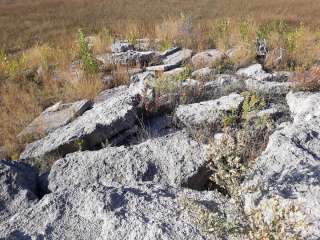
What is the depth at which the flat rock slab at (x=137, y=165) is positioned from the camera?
420 cm

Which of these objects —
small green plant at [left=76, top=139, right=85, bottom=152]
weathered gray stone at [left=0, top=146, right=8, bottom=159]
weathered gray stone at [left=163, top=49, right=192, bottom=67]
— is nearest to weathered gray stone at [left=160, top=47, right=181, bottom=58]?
weathered gray stone at [left=163, top=49, right=192, bottom=67]

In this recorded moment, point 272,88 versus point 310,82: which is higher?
point 310,82

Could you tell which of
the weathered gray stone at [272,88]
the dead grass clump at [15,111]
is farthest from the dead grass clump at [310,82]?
the dead grass clump at [15,111]

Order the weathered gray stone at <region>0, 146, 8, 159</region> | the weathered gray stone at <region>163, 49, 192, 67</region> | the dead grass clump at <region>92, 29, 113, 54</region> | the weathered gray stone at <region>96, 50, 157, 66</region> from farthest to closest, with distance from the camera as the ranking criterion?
the dead grass clump at <region>92, 29, 113, 54</region>
the weathered gray stone at <region>96, 50, 157, 66</region>
the weathered gray stone at <region>163, 49, 192, 67</region>
the weathered gray stone at <region>0, 146, 8, 159</region>

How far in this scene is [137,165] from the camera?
4297mm

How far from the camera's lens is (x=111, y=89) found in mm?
7754

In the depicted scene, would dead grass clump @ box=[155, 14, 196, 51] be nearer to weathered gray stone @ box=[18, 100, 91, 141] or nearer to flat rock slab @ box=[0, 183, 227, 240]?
weathered gray stone @ box=[18, 100, 91, 141]

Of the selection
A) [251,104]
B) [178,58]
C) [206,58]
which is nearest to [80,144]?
[251,104]

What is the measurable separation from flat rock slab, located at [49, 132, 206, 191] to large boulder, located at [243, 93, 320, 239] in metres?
0.63

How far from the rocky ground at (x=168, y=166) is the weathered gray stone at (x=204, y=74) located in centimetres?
3

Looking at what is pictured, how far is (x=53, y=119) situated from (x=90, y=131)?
171 centimetres

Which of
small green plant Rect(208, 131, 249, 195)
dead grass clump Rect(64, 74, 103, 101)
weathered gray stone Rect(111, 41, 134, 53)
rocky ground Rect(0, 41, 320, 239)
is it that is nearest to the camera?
small green plant Rect(208, 131, 249, 195)

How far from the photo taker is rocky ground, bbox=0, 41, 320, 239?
327 centimetres

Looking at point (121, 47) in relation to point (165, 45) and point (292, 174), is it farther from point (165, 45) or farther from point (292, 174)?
point (292, 174)
